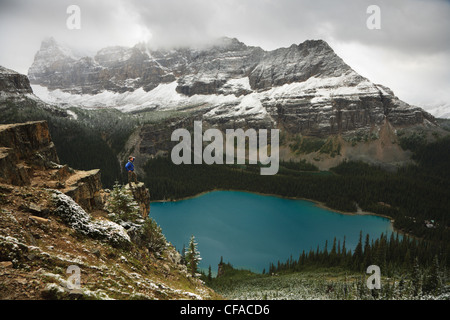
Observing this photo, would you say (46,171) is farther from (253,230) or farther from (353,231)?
(353,231)

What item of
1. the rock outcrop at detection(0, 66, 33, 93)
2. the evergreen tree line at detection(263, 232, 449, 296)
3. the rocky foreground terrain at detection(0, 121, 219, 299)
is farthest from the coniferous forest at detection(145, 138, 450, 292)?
the rock outcrop at detection(0, 66, 33, 93)

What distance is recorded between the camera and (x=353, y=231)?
3497 inches

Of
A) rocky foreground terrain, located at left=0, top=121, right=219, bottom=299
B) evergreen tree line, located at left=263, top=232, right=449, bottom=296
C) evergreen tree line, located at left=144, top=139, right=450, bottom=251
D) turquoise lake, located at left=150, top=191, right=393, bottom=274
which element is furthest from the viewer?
evergreen tree line, located at left=144, top=139, right=450, bottom=251

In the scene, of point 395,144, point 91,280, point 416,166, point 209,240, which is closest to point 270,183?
point 209,240

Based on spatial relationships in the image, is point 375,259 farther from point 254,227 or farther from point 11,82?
point 11,82

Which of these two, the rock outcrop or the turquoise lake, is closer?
the turquoise lake

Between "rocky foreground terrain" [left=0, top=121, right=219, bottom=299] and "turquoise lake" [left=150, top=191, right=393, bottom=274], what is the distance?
50.7 meters

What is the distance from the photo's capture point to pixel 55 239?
1237cm

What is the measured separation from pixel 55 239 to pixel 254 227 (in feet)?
265

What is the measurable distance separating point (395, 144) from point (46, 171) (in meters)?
216

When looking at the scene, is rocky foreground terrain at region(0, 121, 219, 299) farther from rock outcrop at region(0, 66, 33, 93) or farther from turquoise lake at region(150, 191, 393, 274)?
rock outcrop at region(0, 66, 33, 93)

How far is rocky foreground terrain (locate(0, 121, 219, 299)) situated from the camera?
29.8 feet

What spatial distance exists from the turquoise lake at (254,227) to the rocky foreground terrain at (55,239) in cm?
5069

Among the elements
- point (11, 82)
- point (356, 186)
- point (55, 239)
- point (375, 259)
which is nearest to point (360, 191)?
point (356, 186)
